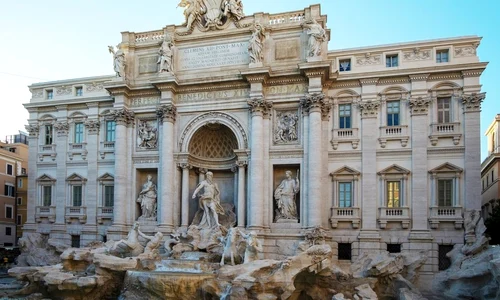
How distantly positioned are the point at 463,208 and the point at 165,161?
16.0 metres

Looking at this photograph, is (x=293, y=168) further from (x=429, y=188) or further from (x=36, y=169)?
(x=36, y=169)

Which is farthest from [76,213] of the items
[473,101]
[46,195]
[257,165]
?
[473,101]

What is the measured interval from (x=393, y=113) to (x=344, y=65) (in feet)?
12.5

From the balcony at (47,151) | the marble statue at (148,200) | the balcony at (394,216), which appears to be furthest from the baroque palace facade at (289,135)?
the balcony at (47,151)

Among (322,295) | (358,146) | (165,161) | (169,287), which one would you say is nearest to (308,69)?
(358,146)

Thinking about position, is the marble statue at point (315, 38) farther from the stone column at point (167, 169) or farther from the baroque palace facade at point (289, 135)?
the stone column at point (167, 169)

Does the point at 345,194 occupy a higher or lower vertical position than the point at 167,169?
lower

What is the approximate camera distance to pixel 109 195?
2784cm

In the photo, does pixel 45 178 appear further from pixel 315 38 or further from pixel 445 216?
pixel 445 216

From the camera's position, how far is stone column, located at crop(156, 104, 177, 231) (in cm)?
2509

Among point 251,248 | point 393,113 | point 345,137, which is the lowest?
point 251,248

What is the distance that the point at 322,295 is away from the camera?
62.6ft

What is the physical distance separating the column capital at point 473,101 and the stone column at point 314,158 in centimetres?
716

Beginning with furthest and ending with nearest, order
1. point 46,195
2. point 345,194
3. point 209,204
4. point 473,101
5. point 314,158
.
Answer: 1. point 46,195
2. point 209,204
3. point 345,194
4. point 314,158
5. point 473,101
